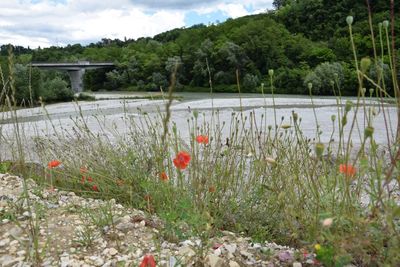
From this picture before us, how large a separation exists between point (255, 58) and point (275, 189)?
115 feet

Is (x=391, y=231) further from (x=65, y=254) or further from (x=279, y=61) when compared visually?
(x=279, y=61)

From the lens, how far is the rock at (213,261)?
1.57 meters

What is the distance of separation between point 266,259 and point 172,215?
1.45ft

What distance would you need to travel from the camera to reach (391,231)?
1397mm

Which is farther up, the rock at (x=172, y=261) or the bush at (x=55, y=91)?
the bush at (x=55, y=91)

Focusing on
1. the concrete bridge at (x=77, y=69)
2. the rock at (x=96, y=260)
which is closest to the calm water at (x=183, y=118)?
the rock at (x=96, y=260)

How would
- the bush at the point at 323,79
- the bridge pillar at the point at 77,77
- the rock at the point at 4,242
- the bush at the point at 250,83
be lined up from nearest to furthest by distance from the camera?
the rock at the point at 4,242
the bush at the point at 323,79
the bush at the point at 250,83
the bridge pillar at the point at 77,77

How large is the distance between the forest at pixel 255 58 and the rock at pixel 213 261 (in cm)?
2189

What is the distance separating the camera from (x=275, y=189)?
195cm

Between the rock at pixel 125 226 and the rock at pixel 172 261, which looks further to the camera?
the rock at pixel 125 226

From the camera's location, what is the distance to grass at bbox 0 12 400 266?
4.31 ft

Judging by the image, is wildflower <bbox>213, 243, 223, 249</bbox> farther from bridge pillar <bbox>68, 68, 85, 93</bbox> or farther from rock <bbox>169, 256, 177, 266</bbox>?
bridge pillar <bbox>68, 68, 85, 93</bbox>

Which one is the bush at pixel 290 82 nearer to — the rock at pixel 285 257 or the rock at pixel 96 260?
the rock at pixel 285 257

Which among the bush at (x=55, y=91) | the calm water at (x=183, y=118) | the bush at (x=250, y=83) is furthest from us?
the bush at (x=250, y=83)
